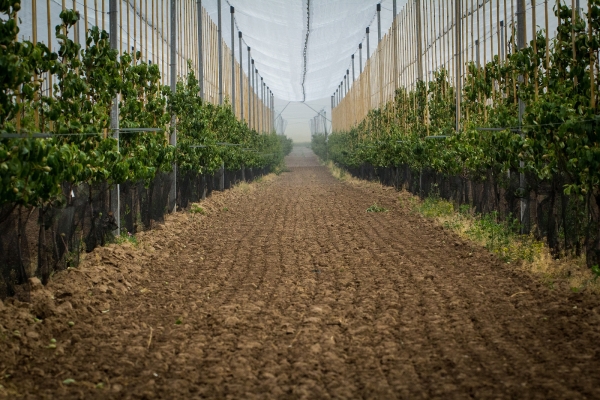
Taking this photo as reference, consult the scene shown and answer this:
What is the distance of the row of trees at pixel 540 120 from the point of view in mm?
7871

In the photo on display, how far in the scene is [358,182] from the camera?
29500mm

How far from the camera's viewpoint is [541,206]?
9391mm

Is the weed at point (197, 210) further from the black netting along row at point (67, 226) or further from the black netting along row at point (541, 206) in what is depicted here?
the black netting along row at point (541, 206)

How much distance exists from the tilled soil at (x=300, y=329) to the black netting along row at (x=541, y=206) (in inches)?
30.8

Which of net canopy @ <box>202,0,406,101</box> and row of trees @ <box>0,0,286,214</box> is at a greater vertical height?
net canopy @ <box>202,0,406,101</box>

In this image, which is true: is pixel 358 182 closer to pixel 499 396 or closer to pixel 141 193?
pixel 141 193

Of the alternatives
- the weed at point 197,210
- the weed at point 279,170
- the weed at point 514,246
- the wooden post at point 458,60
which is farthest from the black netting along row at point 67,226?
the weed at point 279,170

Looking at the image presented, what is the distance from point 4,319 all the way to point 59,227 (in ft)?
6.76

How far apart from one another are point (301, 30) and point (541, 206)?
66.7 feet

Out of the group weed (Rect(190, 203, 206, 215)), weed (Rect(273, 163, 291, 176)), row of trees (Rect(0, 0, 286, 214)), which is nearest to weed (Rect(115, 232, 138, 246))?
row of trees (Rect(0, 0, 286, 214))

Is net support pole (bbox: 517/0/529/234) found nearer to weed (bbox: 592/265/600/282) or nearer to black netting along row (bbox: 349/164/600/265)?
black netting along row (bbox: 349/164/600/265)

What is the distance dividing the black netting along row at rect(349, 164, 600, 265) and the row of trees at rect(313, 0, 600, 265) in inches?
1.3

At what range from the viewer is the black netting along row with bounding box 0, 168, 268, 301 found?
676 centimetres

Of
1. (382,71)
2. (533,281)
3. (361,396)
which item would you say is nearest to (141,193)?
(533,281)
